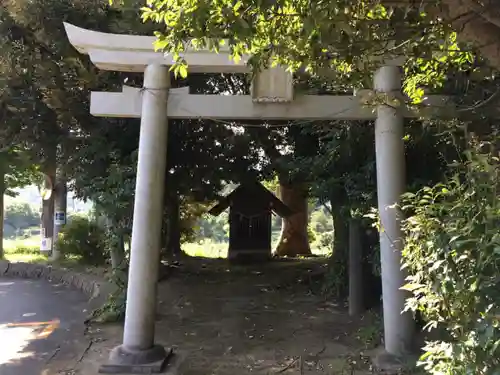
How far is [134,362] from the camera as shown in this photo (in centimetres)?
574

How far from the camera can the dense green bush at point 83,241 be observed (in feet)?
48.7

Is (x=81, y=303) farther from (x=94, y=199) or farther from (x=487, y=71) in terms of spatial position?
(x=487, y=71)

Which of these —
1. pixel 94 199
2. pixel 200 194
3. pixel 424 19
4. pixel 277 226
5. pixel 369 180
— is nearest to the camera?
pixel 424 19

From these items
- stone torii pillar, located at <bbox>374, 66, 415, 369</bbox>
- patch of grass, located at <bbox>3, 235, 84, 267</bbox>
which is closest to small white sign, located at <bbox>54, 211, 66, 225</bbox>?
patch of grass, located at <bbox>3, 235, 84, 267</bbox>

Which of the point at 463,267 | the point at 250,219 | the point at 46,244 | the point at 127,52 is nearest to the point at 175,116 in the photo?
the point at 127,52

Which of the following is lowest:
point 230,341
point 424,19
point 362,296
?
point 230,341

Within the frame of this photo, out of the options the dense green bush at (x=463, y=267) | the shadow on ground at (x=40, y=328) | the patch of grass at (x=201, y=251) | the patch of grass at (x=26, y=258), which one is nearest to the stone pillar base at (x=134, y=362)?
the shadow on ground at (x=40, y=328)

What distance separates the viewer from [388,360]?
575 centimetres

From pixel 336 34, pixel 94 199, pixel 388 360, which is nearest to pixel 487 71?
pixel 336 34

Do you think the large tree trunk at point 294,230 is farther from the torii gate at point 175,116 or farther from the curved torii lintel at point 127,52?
the curved torii lintel at point 127,52

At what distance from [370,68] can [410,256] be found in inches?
67.6

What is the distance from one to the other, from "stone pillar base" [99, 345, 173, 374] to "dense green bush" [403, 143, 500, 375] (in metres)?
3.35

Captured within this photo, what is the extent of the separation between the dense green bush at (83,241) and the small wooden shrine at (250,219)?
11.7 feet

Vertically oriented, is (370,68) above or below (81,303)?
above
